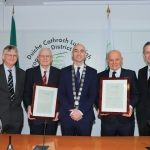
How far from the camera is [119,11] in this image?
4.84 metres

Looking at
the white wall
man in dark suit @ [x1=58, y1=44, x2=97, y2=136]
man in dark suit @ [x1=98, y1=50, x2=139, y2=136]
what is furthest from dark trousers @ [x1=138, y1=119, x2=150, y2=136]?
the white wall

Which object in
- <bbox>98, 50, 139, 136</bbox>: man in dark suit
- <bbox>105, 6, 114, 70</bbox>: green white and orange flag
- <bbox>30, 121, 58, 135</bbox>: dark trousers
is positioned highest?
<bbox>105, 6, 114, 70</bbox>: green white and orange flag

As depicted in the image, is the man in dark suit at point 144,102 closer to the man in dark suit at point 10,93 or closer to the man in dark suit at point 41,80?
the man in dark suit at point 41,80

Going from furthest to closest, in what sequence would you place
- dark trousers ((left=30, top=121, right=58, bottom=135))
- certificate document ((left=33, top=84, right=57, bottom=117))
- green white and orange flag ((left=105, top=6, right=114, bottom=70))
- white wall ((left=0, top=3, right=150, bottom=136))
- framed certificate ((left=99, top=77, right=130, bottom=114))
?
white wall ((left=0, top=3, right=150, bottom=136))
green white and orange flag ((left=105, top=6, right=114, bottom=70))
dark trousers ((left=30, top=121, right=58, bottom=135))
certificate document ((left=33, top=84, right=57, bottom=117))
framed certificate ((left=99, top=77, right=130, bottom=114))

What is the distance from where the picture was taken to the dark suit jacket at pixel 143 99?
3229 millimetres

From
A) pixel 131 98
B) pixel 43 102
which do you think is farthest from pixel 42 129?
pixel 131 98

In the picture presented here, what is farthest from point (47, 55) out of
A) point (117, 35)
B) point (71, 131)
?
point (117, 35)

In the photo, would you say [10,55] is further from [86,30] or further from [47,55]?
[86,30]

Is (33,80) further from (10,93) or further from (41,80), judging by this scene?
(10,93)

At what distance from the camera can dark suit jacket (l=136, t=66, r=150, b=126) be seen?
323 cm

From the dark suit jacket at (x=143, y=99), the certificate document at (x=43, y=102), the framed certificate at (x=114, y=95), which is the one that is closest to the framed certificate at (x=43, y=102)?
the certificate document at (x=43, y=102)

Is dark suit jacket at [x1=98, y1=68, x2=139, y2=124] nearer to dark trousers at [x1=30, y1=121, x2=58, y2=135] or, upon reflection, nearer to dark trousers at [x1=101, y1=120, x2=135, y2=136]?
dark trousers at [x1=101, y1=120, x2=135, y2=136]

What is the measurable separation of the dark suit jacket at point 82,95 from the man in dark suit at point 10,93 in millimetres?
639

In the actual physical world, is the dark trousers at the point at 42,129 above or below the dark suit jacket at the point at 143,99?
below
